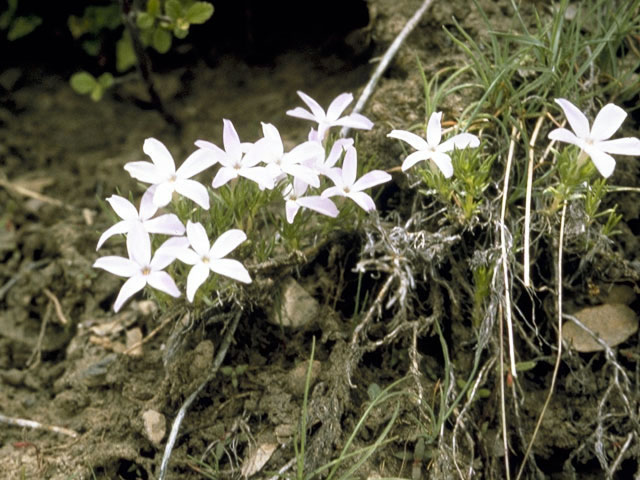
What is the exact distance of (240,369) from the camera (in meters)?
2.21

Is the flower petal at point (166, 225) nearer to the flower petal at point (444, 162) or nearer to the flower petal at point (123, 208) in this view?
the flower petal at point (123, 208)

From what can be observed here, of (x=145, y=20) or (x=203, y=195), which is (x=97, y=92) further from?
(x=203, y=195)

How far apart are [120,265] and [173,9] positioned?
4.71ft

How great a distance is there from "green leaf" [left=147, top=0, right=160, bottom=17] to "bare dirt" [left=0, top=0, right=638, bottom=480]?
2.48 feet

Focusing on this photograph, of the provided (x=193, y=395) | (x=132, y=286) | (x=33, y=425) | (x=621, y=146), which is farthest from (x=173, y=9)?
(x=621, y=146)

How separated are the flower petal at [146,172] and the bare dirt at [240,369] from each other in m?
0.42

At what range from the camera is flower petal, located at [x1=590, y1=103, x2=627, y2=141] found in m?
1.89

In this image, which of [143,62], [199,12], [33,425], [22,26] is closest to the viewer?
[33,425]

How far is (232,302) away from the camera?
2.22 meters

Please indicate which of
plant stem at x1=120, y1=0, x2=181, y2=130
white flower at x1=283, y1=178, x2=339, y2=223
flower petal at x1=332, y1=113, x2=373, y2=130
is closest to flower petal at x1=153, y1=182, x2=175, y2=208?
white flower at x1=283, y1=178, x2=339, y2=223

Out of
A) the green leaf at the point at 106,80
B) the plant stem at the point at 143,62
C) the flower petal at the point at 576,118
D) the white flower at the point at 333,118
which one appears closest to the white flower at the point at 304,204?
the white flower at the point at 333,118

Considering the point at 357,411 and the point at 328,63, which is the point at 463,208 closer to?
the point at 357,411

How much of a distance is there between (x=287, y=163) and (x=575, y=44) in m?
1.14

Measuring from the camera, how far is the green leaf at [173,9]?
2.77 metres
